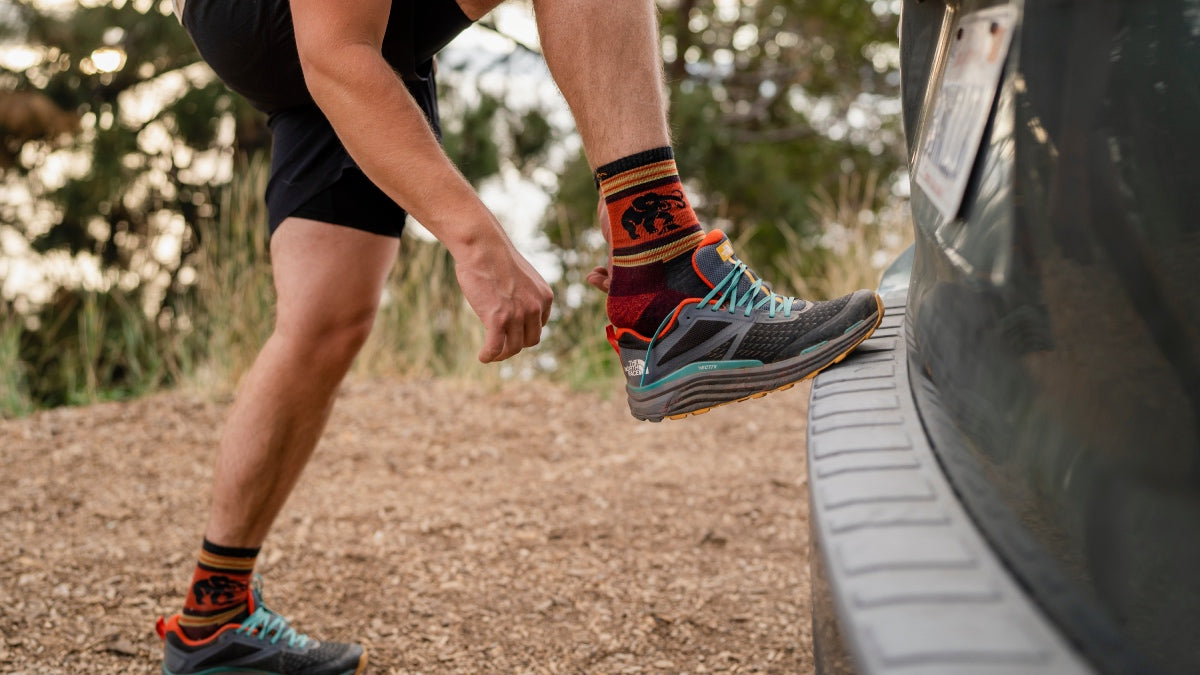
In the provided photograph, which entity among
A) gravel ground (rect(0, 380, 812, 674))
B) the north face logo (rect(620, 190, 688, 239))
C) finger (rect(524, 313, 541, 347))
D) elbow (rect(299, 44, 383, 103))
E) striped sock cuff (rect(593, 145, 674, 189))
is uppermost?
elbow (rect(299, 44, 383, 103))

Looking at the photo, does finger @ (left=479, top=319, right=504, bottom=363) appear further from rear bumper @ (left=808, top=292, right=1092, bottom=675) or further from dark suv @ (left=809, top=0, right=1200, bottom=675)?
dark suv @ (left=809, top=0, right=1200, bottom=675)

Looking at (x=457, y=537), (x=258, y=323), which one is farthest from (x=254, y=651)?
(x=258, y=323)

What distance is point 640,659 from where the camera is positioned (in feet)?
7.02

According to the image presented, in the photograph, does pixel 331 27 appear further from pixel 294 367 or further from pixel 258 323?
pixel 258 323

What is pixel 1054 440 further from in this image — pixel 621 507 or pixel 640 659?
pixel 621 507

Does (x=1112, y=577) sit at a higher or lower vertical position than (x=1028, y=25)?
lower

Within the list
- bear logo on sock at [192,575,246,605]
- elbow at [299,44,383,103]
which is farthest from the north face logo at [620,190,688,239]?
bear logo on sock at [192,575,246,605]

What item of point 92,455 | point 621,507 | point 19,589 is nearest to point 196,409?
point 92,455

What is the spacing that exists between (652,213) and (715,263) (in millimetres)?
124

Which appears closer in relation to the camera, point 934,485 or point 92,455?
point 934,485

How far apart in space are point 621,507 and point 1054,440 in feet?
7.60

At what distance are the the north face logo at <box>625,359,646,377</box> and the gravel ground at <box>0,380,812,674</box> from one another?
0.79 meters

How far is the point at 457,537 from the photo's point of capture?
9.59 ft

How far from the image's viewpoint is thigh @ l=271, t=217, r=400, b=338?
1930mm
